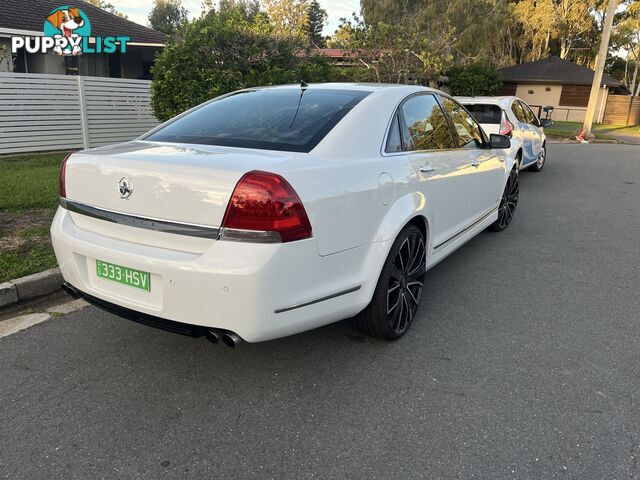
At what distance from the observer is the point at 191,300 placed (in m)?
2.46

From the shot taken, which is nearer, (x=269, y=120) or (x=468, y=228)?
(x=269, y=120)

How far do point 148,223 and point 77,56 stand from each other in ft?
64.2

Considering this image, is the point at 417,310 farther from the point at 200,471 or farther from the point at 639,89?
the point at 639,89

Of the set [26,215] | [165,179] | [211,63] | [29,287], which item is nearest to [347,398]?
[165,179]

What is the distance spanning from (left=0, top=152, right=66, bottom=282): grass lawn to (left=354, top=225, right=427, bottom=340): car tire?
8.86ft

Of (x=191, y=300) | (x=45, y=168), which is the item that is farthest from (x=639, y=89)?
(x=191, y=300)

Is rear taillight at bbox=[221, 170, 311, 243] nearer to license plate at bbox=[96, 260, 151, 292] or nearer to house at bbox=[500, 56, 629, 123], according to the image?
license plate at bbox=[96, 260, 151, 292]

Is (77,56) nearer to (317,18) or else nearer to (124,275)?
(124,275)

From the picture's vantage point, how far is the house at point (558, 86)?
33.8 m

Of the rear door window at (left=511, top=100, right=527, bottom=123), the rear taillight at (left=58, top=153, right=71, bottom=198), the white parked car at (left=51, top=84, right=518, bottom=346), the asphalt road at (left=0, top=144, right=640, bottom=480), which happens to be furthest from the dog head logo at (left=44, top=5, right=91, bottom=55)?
the asphalt road at (left=0, top=144, right=640, bottom=480)

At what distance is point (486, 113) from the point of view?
29.7 feet

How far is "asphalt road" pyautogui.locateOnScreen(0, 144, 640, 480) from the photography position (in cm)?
231

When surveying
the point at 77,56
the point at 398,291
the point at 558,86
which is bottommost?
the point at 398,291

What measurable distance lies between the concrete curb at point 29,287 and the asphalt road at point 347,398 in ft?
1.49
